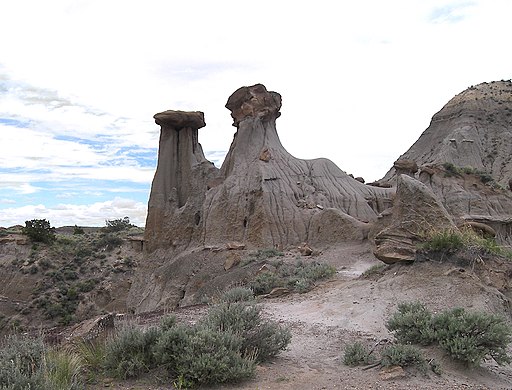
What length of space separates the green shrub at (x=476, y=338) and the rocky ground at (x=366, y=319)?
7.8 inches

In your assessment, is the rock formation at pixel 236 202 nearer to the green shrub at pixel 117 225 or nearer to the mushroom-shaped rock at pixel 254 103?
the mushroom-shaped rock at pixel 254 103

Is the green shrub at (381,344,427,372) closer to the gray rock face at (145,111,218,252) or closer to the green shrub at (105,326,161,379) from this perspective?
the green shrub at (105,326,161,379)

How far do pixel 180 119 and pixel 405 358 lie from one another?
26163mm

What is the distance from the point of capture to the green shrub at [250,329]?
7.61 m

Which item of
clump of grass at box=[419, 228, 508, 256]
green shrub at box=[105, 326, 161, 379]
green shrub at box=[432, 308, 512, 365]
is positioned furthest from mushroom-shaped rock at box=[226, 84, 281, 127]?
green shrub at box=[105, 326, 161, 379]

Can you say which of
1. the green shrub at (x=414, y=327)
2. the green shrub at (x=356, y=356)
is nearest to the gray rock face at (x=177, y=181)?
the green shrub at (x=414, y=327)

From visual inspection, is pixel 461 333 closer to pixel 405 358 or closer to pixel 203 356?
pixel 405 358

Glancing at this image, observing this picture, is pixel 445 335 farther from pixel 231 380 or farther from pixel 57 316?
pixel 57 316

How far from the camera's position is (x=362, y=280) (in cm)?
1295

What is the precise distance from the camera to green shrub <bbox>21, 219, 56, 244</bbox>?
49.5 meters

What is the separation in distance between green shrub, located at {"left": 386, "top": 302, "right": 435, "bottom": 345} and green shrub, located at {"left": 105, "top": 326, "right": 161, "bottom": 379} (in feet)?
12.0

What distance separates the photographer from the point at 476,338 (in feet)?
24.7

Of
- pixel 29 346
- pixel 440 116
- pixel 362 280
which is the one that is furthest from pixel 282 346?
pixel 440 116

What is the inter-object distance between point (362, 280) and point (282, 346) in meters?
5.54
